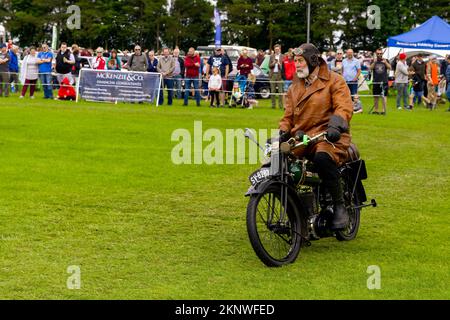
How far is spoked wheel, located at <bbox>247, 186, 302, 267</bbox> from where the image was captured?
6949mm

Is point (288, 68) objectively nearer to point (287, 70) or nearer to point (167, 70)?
point (287, 70)

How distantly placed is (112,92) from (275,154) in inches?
828

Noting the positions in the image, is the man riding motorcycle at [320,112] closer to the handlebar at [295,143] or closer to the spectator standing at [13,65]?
the handlebar at [295,143]

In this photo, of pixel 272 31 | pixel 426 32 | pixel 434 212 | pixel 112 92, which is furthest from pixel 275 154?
pixel 272 31

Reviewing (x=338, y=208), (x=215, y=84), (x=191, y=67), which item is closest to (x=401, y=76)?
(x=215, y=84)

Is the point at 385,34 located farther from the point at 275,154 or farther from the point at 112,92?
the point at 275,154

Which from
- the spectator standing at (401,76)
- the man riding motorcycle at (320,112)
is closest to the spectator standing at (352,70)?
the spectator standing at (401,76)

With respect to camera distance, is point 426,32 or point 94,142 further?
point 426,32

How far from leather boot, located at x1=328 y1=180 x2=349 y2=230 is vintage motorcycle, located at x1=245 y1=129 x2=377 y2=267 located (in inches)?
2.4

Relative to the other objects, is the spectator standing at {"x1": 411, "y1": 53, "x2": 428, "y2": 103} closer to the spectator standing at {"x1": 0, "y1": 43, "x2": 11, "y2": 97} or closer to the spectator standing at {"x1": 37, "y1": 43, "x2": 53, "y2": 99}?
the spectator standing at {"x1": 37, "y1": 43, "x2": 53, "y2": 99}

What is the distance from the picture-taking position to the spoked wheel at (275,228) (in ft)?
22.8

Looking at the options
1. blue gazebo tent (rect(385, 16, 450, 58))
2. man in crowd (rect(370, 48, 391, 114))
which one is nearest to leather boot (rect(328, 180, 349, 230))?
man in crowd (rect(370, 48, 391, 114))

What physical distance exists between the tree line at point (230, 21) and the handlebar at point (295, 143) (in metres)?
59.3
